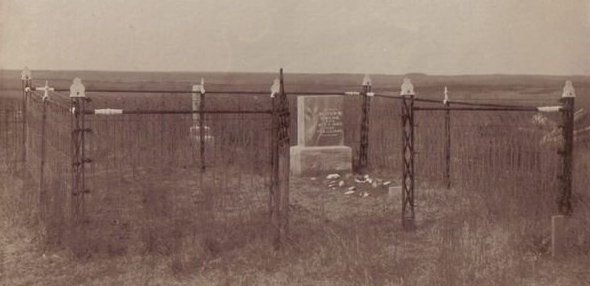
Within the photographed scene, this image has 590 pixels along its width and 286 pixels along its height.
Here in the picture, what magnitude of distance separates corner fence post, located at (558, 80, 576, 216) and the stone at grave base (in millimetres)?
5548

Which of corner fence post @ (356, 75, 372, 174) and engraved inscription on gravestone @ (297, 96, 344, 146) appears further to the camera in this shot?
corner fence post @ (356, 75, 372, 174)

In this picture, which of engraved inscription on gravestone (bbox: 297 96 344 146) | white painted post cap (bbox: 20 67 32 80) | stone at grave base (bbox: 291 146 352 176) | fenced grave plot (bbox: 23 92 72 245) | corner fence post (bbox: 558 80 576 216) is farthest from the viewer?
engraved inscription on gravestone (bbox: 297 96 344 146)

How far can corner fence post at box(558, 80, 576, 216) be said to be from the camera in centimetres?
820

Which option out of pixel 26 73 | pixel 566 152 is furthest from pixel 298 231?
pixel 26 73

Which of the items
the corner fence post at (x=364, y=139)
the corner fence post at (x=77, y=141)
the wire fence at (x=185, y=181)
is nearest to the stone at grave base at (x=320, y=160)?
the corner fence post at (x=364, y=139)

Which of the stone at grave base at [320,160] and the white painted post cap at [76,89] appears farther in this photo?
the stone at grave base at [320,160]

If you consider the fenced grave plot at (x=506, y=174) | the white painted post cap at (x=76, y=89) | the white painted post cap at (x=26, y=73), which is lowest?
the fenced grave plot at (x=506, y=174)

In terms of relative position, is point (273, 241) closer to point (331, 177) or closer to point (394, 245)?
point (394, 245)

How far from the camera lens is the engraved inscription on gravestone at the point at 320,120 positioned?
43.4 feet

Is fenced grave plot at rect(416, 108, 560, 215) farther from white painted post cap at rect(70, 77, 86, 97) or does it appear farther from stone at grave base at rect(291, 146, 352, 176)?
white painted post cap at rect(70, 77, 86, 97)

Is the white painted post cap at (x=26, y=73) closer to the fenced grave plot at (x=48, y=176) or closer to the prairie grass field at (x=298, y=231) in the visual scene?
the fenced grave plot at (x=48, y=176)

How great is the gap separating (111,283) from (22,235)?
2.22 meters

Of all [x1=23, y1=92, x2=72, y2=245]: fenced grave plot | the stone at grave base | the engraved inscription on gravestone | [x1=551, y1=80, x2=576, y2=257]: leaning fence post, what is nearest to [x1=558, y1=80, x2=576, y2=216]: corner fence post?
[x1=551, y1=80, x2=576, y2=257]: leaning fence post

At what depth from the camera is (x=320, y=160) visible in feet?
43.3
